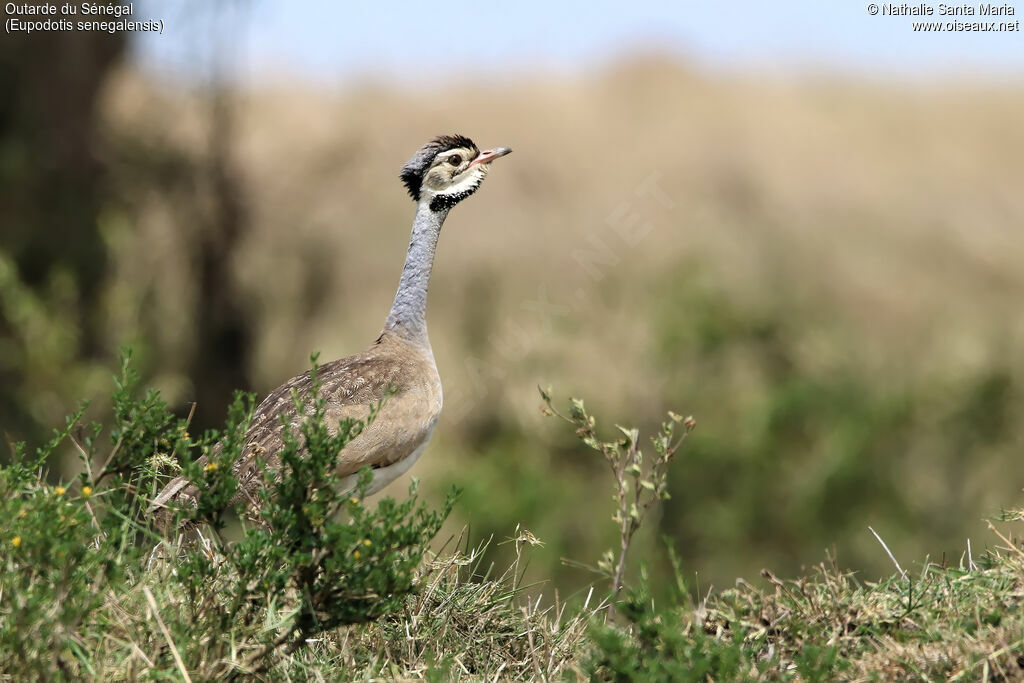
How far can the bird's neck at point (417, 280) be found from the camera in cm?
675

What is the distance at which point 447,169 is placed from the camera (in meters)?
6.65

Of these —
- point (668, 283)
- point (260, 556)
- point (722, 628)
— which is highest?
point (260, 556)

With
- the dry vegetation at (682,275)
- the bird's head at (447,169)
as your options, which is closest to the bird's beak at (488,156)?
the bird's head at (447,169)

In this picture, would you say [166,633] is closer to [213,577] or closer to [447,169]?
[213,577]

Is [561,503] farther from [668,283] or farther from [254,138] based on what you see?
[254,138]

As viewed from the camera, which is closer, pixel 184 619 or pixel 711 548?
pixel 184 619

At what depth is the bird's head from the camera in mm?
6629

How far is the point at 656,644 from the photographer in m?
3.96

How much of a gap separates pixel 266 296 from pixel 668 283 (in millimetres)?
5853

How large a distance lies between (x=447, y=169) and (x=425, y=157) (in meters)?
0.14

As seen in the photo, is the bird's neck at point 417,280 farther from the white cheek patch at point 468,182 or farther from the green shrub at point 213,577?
the green shrub at point 213,577

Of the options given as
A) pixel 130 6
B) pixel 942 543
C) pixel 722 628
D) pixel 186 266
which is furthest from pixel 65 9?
pixel 722 628

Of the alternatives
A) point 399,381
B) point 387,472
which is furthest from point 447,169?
point 387,472

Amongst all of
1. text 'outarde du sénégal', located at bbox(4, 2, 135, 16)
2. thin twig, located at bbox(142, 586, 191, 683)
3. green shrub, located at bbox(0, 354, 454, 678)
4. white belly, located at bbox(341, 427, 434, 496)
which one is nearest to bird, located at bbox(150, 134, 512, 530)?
white belly, located at bbox(341, 427, 434, 496)
